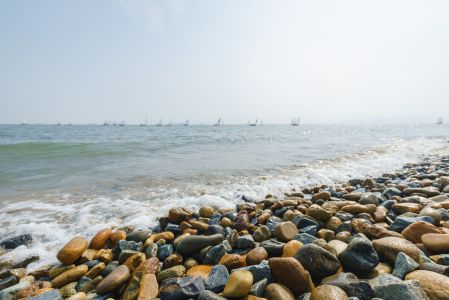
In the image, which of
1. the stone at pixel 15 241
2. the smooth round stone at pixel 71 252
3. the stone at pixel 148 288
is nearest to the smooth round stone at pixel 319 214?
the stone at pixel 148 288

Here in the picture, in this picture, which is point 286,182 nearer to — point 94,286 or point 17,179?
point 94,286

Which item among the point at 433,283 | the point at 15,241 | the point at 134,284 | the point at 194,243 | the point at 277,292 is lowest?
the point at 15,241

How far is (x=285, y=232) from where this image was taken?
3096mm

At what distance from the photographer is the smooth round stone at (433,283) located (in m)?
1.77

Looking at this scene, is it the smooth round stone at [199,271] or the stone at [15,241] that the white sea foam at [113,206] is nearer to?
the stone at [15,241]

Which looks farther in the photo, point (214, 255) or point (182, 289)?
point (214, 255)

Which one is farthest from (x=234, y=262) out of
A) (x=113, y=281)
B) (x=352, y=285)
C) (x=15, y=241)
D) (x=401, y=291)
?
(x=15, y=241)

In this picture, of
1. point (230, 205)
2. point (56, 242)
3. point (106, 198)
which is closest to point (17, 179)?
point (106, 198)

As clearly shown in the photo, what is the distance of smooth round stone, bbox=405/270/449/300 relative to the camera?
5.79ft

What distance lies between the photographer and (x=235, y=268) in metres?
2.51

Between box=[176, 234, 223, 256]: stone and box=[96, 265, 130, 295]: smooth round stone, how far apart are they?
70cm

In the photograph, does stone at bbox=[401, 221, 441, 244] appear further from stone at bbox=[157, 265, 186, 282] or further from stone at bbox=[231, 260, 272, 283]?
stone at bbox=[157, 265, 186, 282]

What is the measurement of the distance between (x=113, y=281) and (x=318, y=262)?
2023mm

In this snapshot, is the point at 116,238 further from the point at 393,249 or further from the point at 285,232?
the point at 393,249
